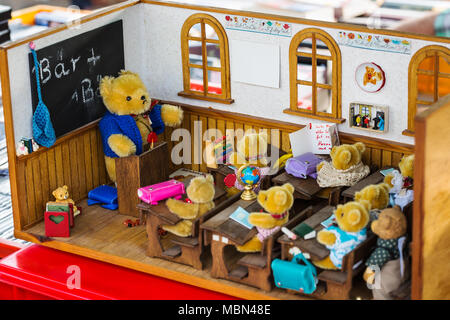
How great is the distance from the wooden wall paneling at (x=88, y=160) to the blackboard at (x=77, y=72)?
0.11 metres

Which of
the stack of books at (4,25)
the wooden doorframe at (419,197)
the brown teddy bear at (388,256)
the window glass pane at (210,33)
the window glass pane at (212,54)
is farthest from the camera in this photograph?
the window glass pane at (210,33)

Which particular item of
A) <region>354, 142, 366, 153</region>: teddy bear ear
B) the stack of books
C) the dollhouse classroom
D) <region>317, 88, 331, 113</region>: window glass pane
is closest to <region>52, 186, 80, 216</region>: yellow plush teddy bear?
the dollhouse classroom

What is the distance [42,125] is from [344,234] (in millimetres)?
2055

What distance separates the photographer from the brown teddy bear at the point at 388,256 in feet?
14.4

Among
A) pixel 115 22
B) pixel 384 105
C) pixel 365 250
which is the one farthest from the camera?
pixel 115 22

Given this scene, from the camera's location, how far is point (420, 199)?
4008 millimetres

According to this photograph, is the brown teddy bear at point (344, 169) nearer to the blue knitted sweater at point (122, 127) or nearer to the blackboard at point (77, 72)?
the blue knitted sweater at point (122, 127)

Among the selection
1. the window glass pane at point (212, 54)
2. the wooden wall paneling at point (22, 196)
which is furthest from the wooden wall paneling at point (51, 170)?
the window glass pane at point (212, 54)

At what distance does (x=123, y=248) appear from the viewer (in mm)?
5168

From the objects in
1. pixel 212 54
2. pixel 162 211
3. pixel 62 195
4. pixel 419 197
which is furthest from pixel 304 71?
pixel 419 197

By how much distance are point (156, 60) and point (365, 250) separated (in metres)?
2.34

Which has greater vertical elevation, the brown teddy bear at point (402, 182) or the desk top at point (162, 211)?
the brown teddy bear at point (402, 182)
